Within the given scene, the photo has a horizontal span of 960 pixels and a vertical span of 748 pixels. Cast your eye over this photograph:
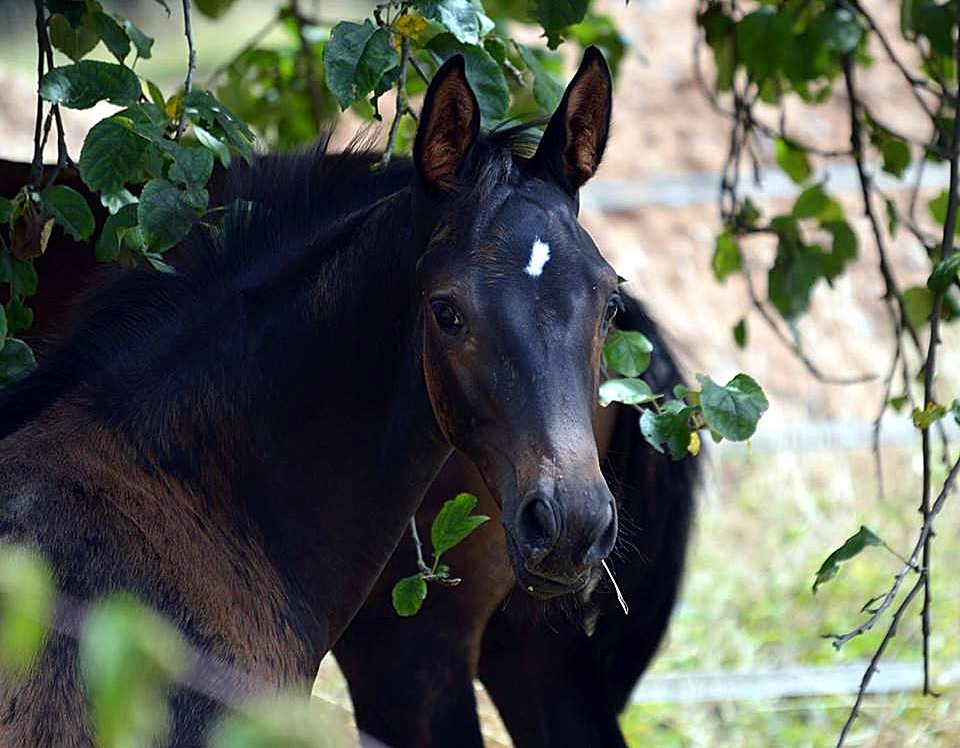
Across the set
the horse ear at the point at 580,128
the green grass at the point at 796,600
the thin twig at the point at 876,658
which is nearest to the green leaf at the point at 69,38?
the horse ear at the point at 580,128

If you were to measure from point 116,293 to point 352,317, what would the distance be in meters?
0.47

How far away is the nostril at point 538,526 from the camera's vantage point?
6.89ft

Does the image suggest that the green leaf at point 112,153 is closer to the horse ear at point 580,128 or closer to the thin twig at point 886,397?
the horse ear at point 580,128

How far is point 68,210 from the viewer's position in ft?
9.09

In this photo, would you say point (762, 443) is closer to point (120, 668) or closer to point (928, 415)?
point (928, 415)

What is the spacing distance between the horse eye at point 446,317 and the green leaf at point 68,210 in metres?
0.83

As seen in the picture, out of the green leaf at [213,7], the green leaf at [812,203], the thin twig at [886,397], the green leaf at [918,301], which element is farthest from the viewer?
the green leaf at [812,203]

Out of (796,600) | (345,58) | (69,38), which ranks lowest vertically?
(796,600)

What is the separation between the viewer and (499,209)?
235 centimetres

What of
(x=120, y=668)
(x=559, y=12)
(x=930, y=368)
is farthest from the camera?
(x=930, y=368)

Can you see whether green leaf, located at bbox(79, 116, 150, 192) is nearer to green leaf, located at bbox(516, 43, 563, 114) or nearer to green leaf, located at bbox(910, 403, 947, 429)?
green leaf, located at bbox(516, 43, 563, 114)

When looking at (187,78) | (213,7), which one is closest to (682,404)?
(187,78)

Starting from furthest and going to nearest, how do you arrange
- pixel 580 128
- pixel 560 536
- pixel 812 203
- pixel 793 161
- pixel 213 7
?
pixel 793 161 → pixel 812 203 → pixel 213 7 → pixel 580 128 → pixel 560 536

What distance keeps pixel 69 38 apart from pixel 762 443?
473cm
